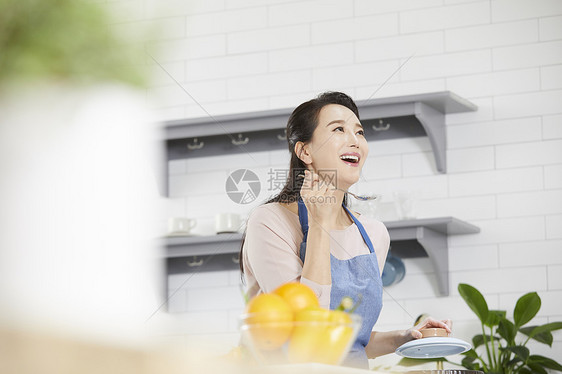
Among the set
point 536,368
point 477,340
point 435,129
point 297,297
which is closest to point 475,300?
point 477,340

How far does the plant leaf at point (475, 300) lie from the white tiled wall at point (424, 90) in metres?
0.26

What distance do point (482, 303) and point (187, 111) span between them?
172 cm

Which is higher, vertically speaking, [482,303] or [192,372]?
[192,372]

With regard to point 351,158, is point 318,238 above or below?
below

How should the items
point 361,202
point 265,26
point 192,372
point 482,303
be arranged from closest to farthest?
point 192,372
point 482,303
point 361,202
point 265,26

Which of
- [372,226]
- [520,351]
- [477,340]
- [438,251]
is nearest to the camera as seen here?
[372,226]

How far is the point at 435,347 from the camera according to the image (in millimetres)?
1161

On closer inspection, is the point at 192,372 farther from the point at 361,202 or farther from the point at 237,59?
the point at 237,59

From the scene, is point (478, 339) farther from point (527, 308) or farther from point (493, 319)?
point (527, 308)

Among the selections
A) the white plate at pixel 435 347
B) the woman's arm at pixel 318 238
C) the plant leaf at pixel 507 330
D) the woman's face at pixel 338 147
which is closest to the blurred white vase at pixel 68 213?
the white plate at pixel 435 347

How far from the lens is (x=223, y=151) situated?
3.35 meters

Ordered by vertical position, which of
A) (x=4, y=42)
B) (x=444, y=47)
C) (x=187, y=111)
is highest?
(x=444, y=47)

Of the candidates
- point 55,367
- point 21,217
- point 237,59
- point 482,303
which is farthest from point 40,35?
point 237,59

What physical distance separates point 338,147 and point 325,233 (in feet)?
1.30
